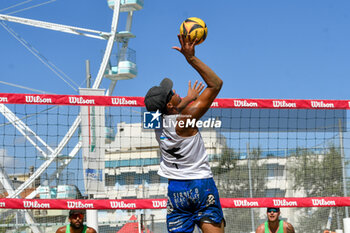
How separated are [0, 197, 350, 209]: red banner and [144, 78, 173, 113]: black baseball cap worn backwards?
3585 millimetres

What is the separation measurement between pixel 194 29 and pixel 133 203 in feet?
12.6

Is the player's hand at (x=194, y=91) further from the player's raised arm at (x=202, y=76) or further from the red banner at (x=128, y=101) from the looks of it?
the red banner at (x=128, y=101)

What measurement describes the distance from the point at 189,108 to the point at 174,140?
265 mm

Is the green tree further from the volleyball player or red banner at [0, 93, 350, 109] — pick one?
red banner at [0, 93, 350, 109]

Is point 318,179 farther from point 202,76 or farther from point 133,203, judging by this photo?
point 202,76

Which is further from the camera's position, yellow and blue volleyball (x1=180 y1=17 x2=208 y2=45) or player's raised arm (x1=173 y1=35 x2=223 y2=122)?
yellow and blue volleyball (x1=180 y1=17 x2=208 y2=45)

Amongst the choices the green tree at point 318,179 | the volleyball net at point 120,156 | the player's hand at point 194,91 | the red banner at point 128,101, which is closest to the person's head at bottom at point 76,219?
the volleyball net at point 120,156

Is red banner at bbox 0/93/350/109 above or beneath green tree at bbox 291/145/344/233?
above

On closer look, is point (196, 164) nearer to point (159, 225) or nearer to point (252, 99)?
point (252, 99)

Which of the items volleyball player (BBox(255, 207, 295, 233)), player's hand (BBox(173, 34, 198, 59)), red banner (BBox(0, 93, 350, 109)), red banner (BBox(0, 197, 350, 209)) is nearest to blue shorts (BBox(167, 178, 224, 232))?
player's hand (BBox(173, 34, 198, 59))

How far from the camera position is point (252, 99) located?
307 inches

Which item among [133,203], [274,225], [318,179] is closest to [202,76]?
[133,203]

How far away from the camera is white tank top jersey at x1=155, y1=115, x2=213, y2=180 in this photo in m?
3.99

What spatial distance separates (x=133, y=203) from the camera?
743 centimetres
